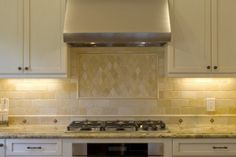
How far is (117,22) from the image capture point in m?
2.83

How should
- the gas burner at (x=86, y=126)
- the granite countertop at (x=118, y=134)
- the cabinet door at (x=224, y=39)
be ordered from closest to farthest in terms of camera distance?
the granite countertop at (x=118, y=134) → the gas burner at (x=86, y=126) → the cabinet door at (x=224, y=39)

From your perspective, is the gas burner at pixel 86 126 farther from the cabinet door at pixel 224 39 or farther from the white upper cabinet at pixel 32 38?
the cabinet door at pixel 224 39

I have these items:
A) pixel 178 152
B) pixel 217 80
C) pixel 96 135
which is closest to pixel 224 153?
pixel 178 152

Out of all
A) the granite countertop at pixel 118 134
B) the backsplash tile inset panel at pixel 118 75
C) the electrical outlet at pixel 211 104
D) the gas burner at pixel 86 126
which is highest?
the backsplash tile inset panel at pixel 118 75

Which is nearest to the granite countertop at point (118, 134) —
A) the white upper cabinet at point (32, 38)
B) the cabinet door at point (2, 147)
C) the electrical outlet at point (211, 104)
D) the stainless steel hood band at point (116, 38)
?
the cabinet door at point (2, 147)

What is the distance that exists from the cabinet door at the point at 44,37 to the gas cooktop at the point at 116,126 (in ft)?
1.77

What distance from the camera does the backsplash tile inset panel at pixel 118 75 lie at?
3215 millimetres

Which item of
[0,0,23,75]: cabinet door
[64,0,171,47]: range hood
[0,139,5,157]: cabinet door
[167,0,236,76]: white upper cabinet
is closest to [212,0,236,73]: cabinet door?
[167,0,236,76]: white upper cabinet

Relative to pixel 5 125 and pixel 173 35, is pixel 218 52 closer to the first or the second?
pixel 173 35

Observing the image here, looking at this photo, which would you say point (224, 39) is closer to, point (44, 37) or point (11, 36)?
point (44, 37)

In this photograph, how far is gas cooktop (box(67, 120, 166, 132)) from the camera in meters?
2.77

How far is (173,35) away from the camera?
9.54 ft

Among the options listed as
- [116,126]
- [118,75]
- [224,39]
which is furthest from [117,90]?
[224,39]

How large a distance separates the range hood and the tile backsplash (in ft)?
1.17
